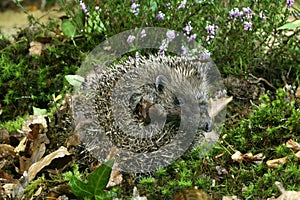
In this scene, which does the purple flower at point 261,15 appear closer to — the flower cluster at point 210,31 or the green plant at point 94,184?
the flower cluster at point 210,31

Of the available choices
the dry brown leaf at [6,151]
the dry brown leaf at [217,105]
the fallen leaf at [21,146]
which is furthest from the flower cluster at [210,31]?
the dry brown leaf at [6,151]

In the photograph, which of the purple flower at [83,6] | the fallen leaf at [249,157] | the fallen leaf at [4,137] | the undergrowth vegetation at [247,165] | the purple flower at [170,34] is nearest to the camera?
the undergrowth vegetation at [247,165]

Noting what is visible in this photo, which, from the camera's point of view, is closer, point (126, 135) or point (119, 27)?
point (126, 135)

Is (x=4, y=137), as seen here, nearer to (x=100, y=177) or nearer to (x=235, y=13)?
(x=100, y=177)

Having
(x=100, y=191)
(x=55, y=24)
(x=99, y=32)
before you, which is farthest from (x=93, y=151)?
(x=55, y=24)

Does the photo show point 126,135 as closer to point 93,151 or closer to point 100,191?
point 93,151

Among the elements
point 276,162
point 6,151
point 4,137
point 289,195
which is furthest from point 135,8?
point 289,195
